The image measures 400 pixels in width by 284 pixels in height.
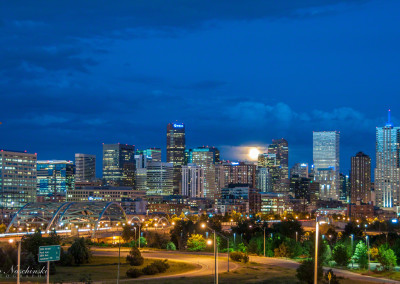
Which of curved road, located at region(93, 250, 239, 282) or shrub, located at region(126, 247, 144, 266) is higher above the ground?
shrub, located at region(126, 247, 144, 266)

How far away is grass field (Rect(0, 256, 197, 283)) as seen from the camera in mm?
69938

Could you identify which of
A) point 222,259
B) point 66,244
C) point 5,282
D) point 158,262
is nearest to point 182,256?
point 222,259

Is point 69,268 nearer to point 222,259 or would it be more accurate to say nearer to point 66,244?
point 222,259

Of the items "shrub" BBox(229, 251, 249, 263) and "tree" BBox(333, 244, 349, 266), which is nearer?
"shrub" BBox(229, 251, 249, 263)

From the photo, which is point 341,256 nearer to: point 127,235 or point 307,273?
point 307,273

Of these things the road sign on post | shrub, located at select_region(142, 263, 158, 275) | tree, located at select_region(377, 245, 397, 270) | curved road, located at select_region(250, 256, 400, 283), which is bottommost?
curved road, located at select_region(250, 256, 400, 283)

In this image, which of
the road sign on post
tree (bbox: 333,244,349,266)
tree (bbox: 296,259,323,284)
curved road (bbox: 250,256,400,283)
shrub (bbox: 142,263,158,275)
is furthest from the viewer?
tree (bbox: 333,244,349,266)

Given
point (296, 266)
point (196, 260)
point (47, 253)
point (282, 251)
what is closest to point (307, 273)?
point (296, 266)

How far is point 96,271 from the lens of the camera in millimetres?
78938

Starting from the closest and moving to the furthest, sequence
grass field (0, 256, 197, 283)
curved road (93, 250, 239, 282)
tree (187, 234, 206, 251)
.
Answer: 1. grass field (0, 256, 197, 283)
2. curved road (93, 250, 239, 282)
3. tree (187, 234, 206, 251)

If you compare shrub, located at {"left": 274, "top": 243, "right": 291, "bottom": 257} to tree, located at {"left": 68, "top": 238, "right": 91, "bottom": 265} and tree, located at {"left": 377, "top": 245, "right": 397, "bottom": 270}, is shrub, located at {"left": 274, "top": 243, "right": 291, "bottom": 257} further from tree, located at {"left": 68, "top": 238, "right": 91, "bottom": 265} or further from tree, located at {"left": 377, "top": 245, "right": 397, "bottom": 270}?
tree, located at {"left": 68, "top": 238, "right": 91, "bottom": 265}

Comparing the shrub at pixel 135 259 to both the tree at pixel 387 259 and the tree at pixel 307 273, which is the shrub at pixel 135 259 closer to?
the tree at pixel 307 273

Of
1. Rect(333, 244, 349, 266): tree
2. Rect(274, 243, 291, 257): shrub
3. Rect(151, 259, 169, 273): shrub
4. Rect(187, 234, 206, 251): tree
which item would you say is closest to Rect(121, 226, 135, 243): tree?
Rect(187, 234, 206, 251): tree

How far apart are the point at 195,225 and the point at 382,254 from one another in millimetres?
62323
